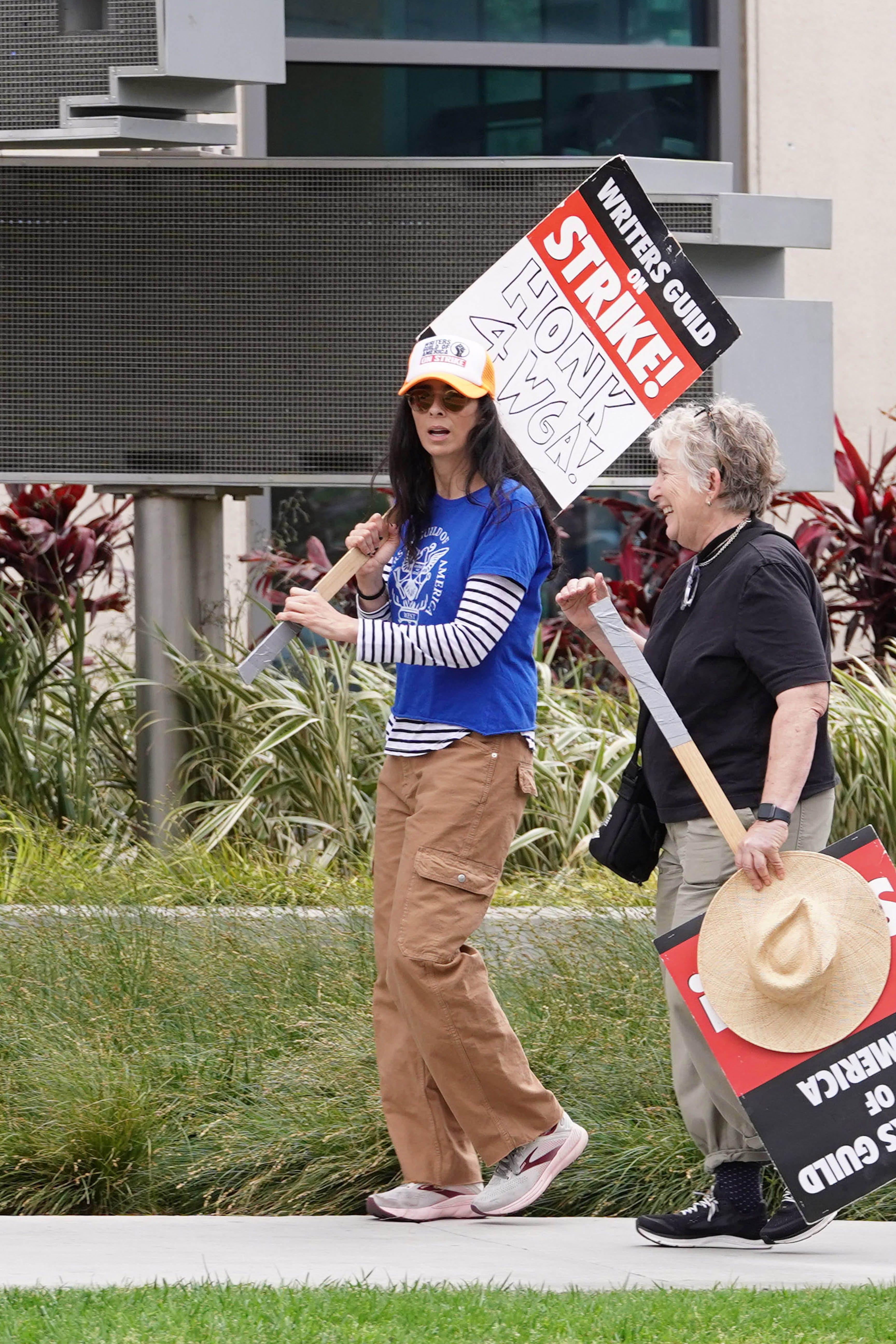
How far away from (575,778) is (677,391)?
11.1 ft

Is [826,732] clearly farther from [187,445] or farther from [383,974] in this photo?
[187,445]

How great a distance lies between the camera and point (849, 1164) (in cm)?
417

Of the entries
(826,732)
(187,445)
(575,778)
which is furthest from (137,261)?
(826,732)

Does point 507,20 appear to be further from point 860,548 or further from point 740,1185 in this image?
point 740,1185

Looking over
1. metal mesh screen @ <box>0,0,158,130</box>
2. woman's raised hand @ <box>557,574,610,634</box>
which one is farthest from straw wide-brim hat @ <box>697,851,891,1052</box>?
metal mesh screen @ <box>0,0,158,130</box>

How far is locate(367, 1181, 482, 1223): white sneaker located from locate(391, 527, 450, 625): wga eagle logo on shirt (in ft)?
4.55

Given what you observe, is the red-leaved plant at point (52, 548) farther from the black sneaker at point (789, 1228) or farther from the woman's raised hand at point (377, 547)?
the black sneaker at point (789, 1228)

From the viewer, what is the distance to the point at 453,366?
447cm

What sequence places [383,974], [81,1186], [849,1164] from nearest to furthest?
[849,1164] < [383,974] < [81,1186]

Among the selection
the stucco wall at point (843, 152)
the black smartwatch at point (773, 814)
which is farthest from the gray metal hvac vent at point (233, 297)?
the stucco wall at point (843, 152)

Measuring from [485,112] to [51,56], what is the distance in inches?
214

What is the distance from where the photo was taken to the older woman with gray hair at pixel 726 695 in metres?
4.23

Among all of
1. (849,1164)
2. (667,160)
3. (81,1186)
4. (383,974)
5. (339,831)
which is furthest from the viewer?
(339,831)

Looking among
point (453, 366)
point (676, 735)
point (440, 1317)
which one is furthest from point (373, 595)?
point (440, 1317)
